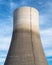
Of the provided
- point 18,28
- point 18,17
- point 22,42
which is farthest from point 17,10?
point 22,42

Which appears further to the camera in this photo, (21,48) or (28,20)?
(28,20)

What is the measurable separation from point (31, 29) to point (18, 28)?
63 cm

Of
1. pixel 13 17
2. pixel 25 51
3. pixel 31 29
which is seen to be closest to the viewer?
pixel 25 51

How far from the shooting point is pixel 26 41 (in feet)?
26.0

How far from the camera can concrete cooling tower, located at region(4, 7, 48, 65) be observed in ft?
24.9

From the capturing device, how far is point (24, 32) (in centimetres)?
816

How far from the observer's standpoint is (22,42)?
795 centimetres

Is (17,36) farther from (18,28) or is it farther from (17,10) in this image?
(17,10)

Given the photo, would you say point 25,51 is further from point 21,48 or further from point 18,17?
point 18,17

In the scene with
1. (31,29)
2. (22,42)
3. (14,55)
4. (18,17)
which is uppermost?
(18,17)

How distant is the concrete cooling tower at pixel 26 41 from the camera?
758 centimetres

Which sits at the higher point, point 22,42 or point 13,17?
point 13,17

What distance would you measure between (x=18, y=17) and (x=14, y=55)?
1833 mm

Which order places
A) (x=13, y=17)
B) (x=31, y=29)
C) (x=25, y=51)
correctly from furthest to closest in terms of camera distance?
(x=13, y=17)
(x=31, y=29)
(x=25, y=51)
